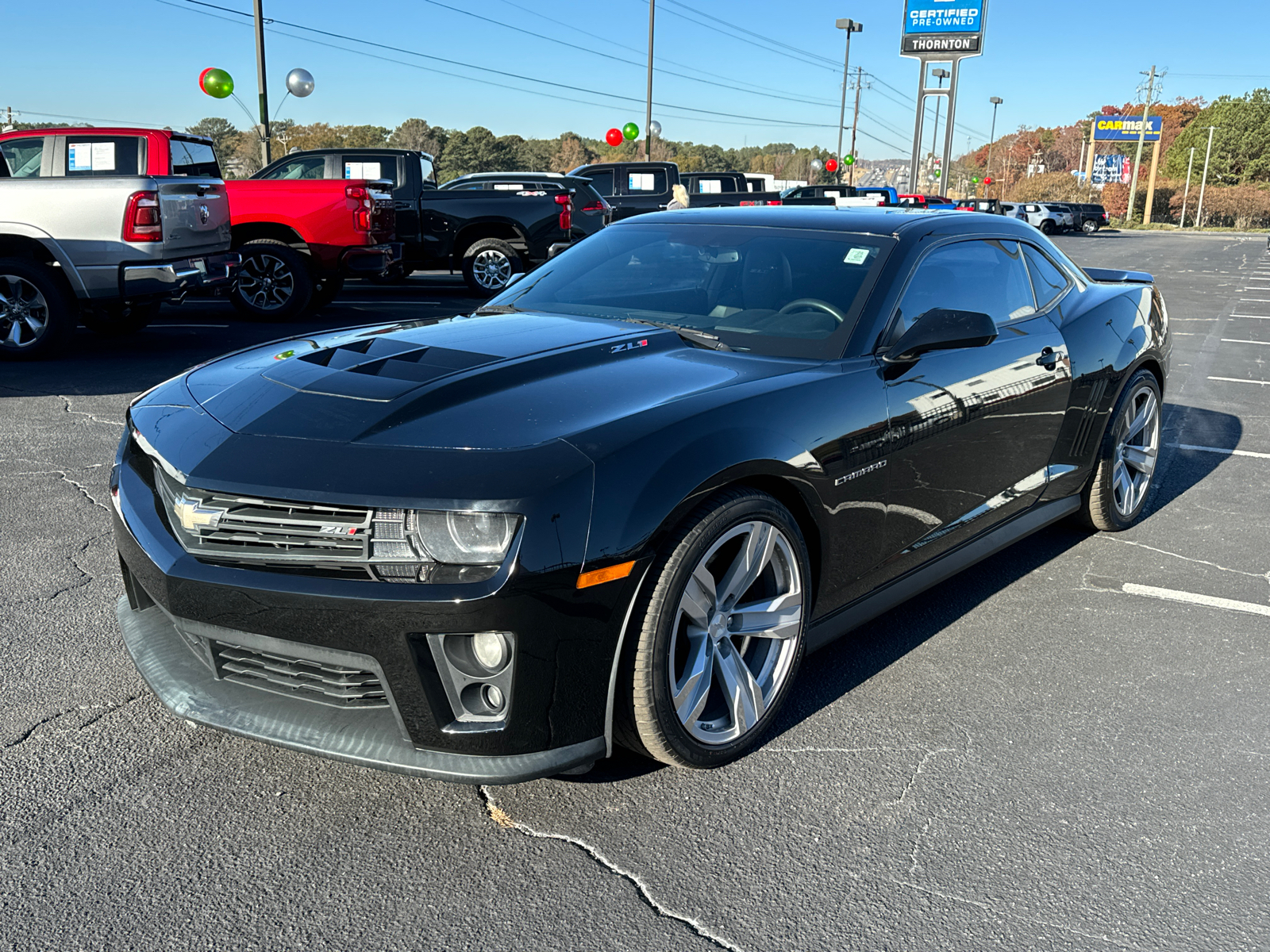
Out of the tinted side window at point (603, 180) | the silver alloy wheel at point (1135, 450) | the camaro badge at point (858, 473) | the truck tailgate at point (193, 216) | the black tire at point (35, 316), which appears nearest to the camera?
the camaro badge at point (858, 473)

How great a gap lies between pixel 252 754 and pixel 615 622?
1.18 meters

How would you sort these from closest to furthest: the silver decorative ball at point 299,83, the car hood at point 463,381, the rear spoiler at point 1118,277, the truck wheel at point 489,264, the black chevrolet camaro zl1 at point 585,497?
the black chevrolet camaro zl1 at point 585,497
the car hood at point 463,381
the rear spoiler at point 1118,277
the truck wheel at point 489,264
the silver decorative ball at point 299,83

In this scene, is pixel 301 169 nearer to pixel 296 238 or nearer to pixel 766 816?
pixel 296 238

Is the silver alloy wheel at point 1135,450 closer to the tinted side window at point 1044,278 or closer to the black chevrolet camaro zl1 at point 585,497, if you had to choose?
the tinted side window at point 1044,278

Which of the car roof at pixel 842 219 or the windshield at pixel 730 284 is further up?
the car roof at pixel 842 219

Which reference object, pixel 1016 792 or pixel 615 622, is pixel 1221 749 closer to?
pixel 1016 792

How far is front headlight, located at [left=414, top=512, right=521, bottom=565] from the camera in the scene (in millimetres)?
2344

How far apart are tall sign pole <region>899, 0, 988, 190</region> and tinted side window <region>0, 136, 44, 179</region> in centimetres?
3392

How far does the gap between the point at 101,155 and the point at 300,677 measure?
8.57 metres

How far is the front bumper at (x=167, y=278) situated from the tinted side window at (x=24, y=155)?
140 cm

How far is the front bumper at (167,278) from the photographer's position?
897cm

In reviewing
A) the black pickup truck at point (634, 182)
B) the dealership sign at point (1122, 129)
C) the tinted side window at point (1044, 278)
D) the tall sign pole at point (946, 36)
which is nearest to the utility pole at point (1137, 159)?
the dealership sign at point (1122, 129)

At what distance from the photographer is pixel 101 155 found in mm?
9352

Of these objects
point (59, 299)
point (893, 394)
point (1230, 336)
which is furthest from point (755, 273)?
point (1230, 336)
